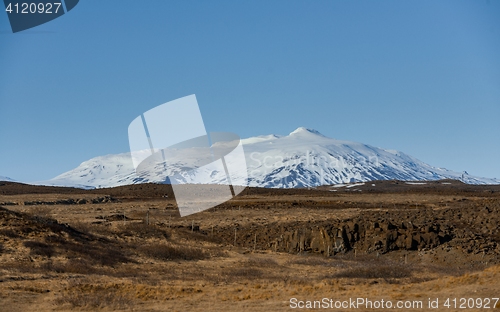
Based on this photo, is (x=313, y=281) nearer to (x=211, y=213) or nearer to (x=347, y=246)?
(x=347, y=246)

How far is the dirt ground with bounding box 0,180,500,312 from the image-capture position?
18.5 metres

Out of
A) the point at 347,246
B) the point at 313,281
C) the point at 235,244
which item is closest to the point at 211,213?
the point at 235,244

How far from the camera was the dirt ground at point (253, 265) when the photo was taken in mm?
18516

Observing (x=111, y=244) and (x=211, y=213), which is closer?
(x=111, y=244)

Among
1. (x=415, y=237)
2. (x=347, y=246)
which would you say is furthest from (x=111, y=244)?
(x=415, y=237)

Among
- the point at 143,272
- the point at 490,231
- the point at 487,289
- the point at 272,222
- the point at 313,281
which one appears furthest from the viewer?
the point at 272,222

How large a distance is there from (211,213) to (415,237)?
29.5 m

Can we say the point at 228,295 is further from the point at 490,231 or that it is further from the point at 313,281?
the point at 490,231

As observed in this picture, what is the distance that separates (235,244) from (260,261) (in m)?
8.01

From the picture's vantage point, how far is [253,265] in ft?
98.7

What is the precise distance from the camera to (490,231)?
36.7 metres

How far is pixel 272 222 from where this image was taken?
49938mm

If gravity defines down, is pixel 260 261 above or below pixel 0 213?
below

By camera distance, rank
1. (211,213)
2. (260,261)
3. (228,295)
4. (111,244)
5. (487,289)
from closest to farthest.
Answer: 1. (487,289)
2. (228,295)
3. (260,261)
4. (111,244)
5. (211,213)
